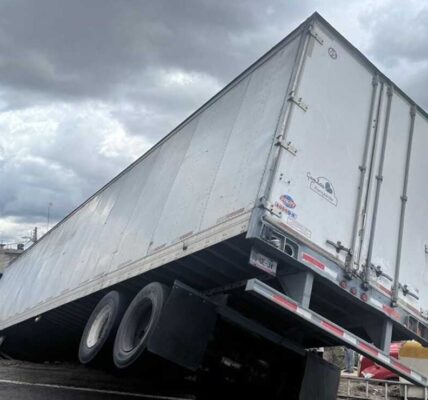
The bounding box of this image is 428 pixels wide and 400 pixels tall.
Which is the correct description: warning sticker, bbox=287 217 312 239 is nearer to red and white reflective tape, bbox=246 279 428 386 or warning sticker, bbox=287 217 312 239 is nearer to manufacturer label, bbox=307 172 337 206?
manufacturer label, bbox=307 172 337 206

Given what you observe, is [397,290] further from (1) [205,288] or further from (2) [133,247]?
(2) [133,247]

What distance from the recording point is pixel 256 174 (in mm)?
5027

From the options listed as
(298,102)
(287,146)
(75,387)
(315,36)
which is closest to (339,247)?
(287,146)

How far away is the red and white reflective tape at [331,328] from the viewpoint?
4.54 metres

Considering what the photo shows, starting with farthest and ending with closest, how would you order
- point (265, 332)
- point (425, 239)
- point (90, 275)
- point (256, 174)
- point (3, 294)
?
1. point (3, 294)
2. point (90, 275)
3. point (425, 239)
4. point (265, 332)
5. point (256, 174)

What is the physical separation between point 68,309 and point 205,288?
3.82m

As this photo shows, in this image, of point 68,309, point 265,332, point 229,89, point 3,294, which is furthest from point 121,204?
point 3,294

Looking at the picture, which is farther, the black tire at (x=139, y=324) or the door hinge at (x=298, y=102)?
the black tire at (x=139, y=324)

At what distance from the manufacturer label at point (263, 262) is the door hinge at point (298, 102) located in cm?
150

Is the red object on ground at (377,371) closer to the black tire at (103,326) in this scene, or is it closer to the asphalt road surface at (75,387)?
the asphalt road surface at (75,387)

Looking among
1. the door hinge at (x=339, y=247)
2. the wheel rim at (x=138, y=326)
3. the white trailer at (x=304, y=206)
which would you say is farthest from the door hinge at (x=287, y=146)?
the wheel rim at (x=138, y=326)

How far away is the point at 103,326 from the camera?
276 inches

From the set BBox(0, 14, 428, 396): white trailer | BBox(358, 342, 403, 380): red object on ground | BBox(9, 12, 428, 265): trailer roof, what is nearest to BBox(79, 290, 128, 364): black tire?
BBox(0, 14, 428, 396): white trailer

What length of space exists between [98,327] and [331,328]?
3486 millimetres
